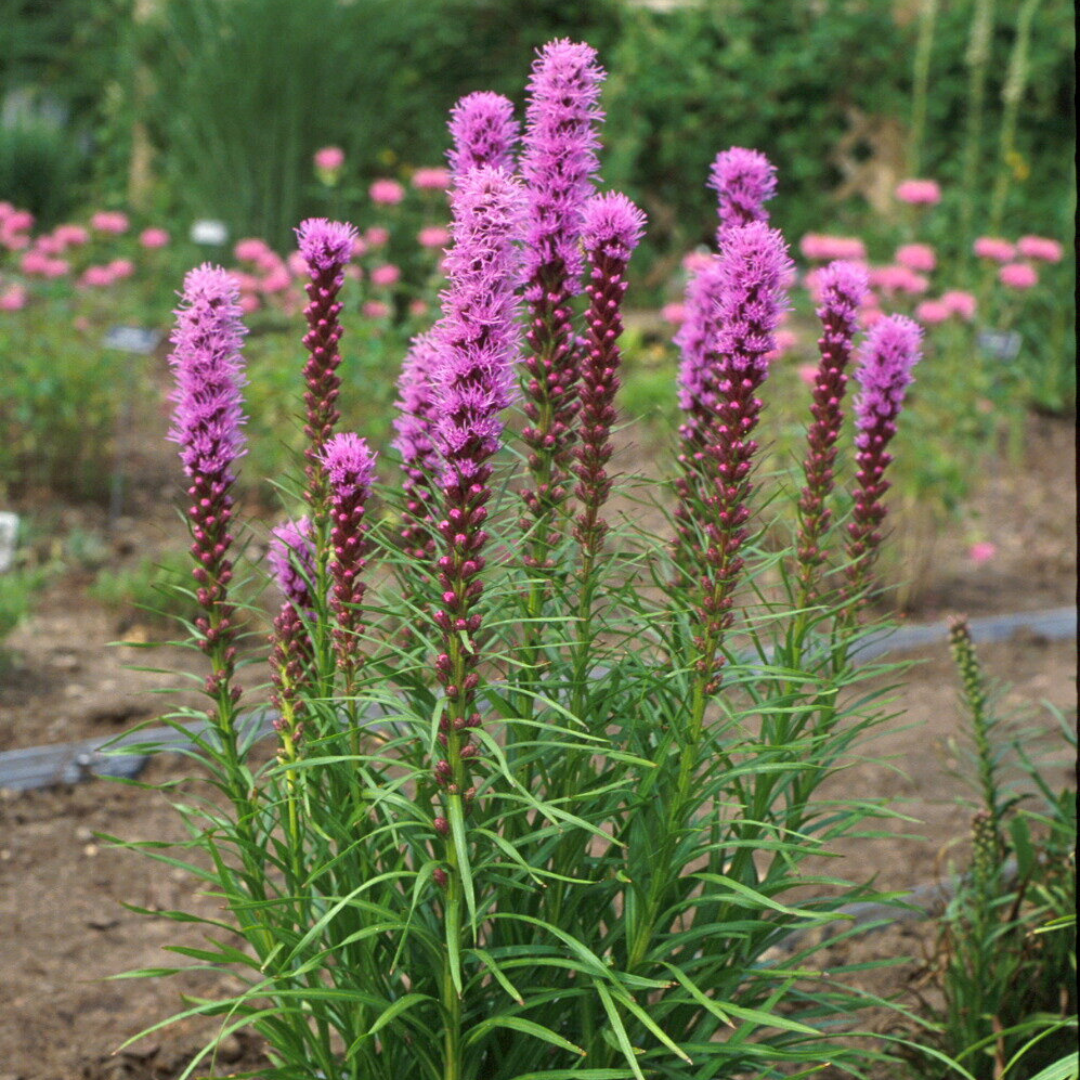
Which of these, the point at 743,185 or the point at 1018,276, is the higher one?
the point at 1018,276

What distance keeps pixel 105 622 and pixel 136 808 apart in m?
1.45

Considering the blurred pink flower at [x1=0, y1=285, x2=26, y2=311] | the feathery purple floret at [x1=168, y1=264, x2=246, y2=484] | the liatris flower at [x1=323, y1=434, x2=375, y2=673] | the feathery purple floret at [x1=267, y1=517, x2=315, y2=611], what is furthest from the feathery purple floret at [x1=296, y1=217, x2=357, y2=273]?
the blurred pink flower at [x1=0, y1=285, x2=26, y2=311]

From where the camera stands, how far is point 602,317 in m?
1.84

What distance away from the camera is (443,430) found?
1639mm

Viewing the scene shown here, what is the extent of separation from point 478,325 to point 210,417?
0.49m

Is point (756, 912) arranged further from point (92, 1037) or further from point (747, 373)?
point (92, 1037)

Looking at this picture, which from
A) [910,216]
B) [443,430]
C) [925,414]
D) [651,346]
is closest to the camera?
[443,430]

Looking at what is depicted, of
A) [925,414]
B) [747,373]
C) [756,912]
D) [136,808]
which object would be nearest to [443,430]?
[747,373]

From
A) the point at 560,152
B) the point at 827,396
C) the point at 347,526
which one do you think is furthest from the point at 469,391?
the point at 827,396

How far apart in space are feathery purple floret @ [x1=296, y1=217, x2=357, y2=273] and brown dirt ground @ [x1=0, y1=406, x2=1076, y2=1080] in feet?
1.90

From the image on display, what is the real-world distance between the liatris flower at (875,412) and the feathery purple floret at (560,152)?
565 mm

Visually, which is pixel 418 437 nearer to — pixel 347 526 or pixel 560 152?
pixel 347 526

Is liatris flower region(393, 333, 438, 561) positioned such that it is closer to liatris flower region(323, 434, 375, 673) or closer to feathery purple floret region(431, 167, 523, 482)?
liatris flower region(323, 434, 375, 673)

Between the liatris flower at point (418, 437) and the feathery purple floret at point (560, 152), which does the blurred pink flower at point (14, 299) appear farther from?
the feathery purple floret at point (560, 152)
